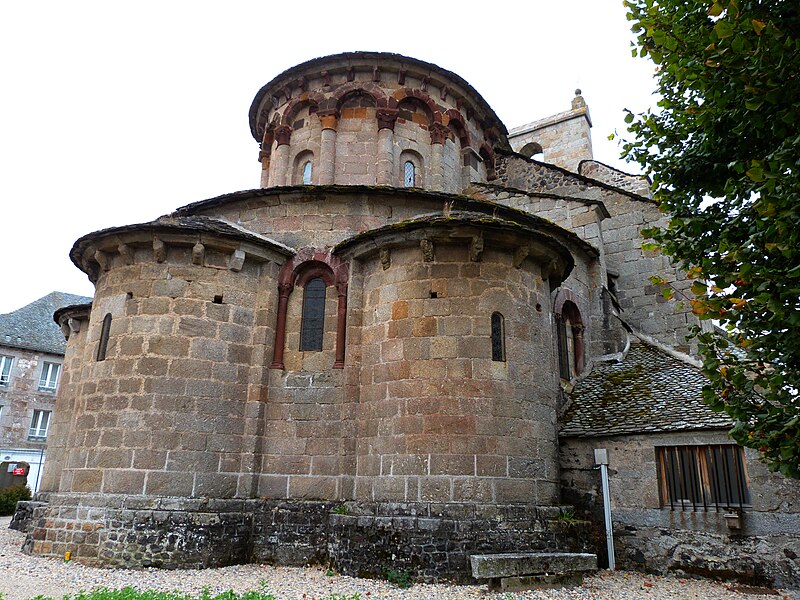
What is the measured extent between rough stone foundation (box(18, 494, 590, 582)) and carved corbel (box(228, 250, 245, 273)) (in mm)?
4019

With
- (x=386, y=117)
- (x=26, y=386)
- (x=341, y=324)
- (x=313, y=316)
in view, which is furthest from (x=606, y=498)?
(x=26, y=386)

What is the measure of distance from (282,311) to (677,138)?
282 inches

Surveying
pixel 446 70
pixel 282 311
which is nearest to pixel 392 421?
pixel 282 311

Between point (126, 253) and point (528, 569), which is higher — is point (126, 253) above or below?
above

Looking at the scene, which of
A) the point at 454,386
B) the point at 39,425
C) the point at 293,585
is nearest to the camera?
the point at 293,585

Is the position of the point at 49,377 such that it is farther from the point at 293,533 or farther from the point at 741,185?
the point at 741,185

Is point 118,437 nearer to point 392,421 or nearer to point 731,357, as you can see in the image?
point 392,421

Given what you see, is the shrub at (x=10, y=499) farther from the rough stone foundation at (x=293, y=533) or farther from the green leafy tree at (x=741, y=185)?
the green leafy tree at (x=741, y=185)

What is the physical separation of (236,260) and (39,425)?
23.6 meters

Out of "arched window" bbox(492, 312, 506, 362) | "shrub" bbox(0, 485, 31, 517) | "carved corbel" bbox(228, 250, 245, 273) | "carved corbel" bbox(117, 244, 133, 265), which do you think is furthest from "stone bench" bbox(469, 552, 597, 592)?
"shrub" bbox(0, 485, 31, 517)

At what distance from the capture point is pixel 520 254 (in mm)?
10398

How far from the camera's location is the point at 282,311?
11555 millimetres

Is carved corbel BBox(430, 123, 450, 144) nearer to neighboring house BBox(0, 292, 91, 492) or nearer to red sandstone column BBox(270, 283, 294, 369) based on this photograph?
red sandstone column BBox(270, 283, 294, 369)

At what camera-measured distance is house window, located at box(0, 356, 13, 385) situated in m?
27.9
